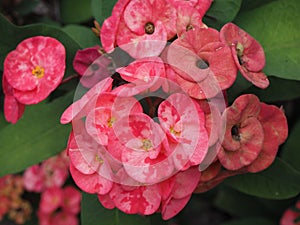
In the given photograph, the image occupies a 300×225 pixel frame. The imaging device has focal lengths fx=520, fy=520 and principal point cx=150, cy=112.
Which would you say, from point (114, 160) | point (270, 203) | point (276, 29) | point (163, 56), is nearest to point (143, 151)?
point (114, 160)

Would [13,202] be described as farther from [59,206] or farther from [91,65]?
[91,65]

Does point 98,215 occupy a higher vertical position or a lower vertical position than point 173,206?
lower

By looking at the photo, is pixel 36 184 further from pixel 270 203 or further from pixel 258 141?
pixel 258 141

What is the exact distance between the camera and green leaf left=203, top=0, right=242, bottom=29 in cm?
110

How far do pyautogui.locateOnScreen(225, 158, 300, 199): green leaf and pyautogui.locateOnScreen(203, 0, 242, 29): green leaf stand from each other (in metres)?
0.33

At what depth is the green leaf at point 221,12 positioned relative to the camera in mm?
1098

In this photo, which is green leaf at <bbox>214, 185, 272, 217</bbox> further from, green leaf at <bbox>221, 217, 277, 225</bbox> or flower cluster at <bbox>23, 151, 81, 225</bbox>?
flower cluster at <bbox>23, 151, 81, 225</bbox>

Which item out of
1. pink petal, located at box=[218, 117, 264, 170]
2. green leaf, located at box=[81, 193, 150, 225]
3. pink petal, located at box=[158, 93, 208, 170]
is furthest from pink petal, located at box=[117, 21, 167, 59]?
green leaf, located at box=[81, 193, 150, 225]

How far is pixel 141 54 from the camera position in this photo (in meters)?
0.94

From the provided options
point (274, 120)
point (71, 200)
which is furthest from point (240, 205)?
point (274, 120)

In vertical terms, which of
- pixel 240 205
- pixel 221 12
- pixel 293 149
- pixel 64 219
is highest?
pixel 221 12

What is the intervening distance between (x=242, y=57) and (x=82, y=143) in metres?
0.34

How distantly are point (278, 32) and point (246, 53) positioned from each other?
184 mm

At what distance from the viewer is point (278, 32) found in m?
1.13
